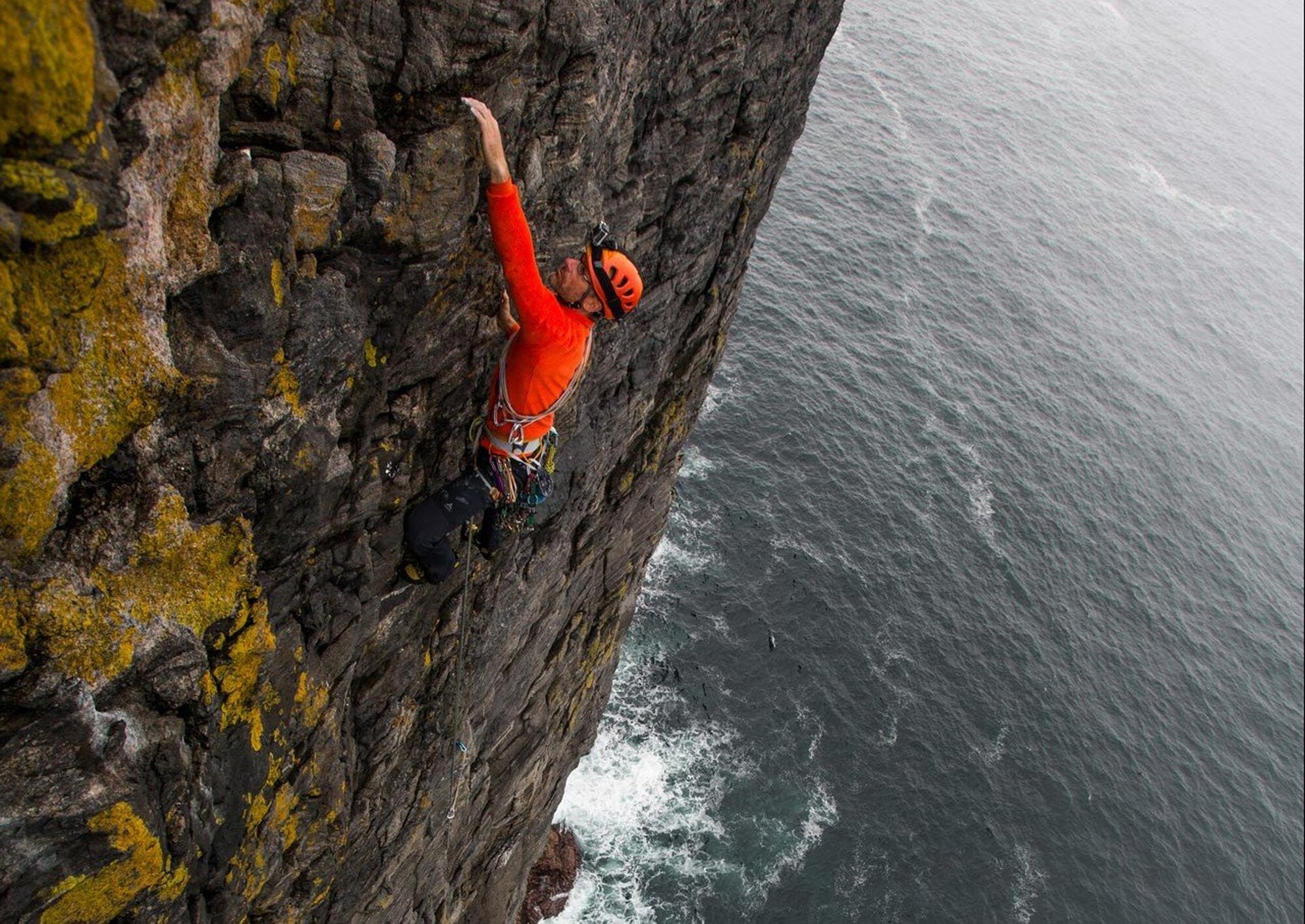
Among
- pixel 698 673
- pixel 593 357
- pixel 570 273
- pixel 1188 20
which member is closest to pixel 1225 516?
pixel 698 673

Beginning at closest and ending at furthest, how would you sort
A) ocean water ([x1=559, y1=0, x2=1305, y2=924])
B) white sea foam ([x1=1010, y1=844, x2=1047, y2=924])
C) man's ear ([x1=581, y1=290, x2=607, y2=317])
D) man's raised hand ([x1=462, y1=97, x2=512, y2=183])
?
man's raised hand ([x1=462, y1=97, x2=512, y2=183])
man's ear ([x1=581, y1=290, x2=607, y2=317])
white sea foam ([x1=1010, y1=844, x2=1047, y2=924])
ocean water ([x1=559, y1=0, x2=1305, y2=924])

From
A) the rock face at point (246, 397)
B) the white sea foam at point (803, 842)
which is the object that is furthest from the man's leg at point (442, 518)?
the white sea foam at point (803, 842)

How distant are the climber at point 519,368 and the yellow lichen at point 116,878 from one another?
169 inches

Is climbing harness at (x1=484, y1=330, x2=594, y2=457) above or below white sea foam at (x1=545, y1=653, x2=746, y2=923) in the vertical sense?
above

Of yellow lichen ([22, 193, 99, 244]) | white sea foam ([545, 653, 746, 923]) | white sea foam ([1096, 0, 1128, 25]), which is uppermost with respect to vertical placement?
yellow lichen ([22, 193, 99, 244])

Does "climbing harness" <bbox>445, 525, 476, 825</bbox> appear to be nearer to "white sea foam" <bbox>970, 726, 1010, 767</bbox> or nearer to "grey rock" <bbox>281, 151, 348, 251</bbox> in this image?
"grey rock" <bbox>281, 151, 348, 251</bbox>

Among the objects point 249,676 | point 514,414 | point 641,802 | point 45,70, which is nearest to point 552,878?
point 641,802

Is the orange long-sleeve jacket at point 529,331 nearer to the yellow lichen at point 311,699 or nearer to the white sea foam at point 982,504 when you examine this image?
the yellow lichen at point 311,699

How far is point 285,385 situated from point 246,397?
44 centimetres

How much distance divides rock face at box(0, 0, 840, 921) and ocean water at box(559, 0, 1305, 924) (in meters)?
27.4

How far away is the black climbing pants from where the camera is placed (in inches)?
422

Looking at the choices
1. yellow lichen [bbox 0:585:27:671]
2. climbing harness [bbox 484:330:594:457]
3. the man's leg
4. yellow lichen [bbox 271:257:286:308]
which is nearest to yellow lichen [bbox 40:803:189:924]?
yellow lichen [bbox 0:585:27:671]

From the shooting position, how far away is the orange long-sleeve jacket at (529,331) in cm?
839

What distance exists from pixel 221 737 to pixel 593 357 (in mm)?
9249
